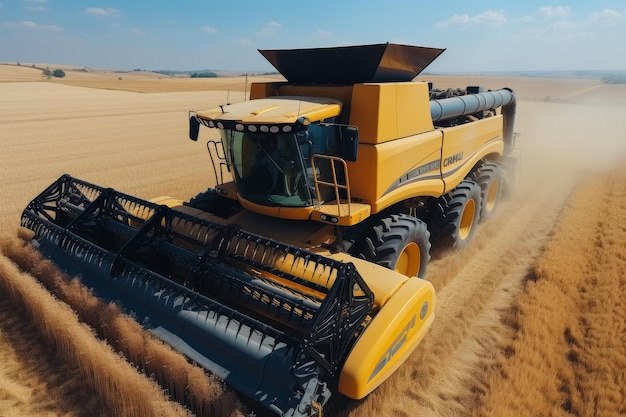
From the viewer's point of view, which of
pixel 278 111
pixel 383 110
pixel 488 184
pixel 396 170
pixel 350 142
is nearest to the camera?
pixel 350 142

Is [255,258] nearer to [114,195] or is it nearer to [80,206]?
[114,195]

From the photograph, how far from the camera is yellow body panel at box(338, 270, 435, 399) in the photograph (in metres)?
2.65

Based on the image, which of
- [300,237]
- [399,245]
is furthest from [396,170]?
[300,237]

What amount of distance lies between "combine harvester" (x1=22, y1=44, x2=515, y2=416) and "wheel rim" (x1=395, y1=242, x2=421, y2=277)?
0.01 m

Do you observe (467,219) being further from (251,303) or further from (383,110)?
(251,303)

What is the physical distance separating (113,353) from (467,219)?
4.73m

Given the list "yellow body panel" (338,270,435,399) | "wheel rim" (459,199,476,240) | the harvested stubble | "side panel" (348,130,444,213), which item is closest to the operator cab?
"side panel" (348,130,444,213)

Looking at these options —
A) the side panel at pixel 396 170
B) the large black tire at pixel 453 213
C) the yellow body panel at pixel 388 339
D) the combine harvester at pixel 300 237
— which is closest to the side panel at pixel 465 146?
the combine harvester at pixel 300 237

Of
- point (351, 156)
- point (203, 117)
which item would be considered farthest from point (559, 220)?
point (203, 117)

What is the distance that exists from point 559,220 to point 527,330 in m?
3.58

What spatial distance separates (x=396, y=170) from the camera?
13.7 feet

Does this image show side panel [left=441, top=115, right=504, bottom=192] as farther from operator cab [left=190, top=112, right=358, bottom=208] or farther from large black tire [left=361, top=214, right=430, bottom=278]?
operator cab [left=190, top=112, right=358, bottom=208]

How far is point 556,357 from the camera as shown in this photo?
349 cm

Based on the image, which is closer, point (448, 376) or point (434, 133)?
point (448, 376)
